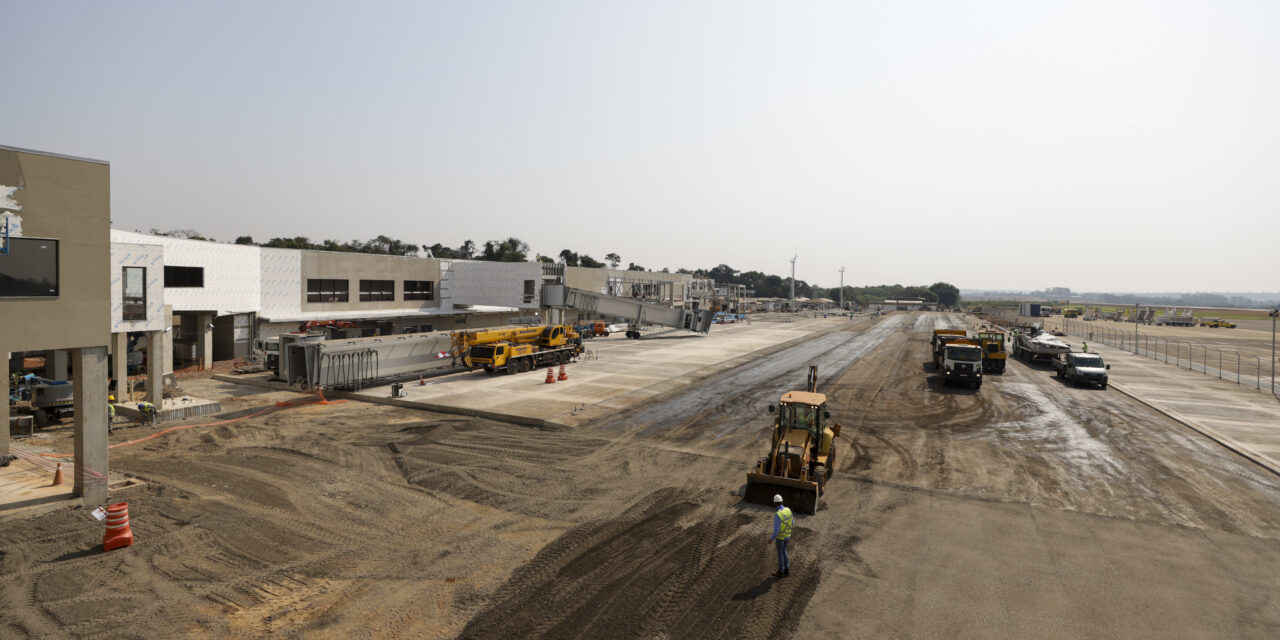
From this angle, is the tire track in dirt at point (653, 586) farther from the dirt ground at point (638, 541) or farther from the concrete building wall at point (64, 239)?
the concrete building wall at point (64, 239)

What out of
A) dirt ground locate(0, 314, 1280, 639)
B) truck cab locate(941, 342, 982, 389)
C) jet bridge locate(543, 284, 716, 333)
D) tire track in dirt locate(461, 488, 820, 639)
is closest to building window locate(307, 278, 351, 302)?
jet bridge locate(543, 284, 716, 333)

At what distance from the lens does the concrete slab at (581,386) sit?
988 inches

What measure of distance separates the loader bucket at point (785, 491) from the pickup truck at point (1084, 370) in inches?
1069

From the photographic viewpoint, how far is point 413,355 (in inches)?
1256

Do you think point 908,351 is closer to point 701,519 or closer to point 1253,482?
point 1253,482

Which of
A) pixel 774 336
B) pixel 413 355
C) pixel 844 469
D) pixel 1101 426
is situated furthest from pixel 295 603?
pixel 774 336

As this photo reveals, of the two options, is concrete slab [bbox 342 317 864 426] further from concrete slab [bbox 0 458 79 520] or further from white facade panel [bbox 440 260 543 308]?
concrete slab [bbox 0 458 79 520]

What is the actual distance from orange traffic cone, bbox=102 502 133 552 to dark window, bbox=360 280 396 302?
37815mm

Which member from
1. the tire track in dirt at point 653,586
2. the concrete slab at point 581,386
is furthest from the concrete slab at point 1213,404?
the concrete slab at point 581,386

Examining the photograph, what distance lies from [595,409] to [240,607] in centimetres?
1659

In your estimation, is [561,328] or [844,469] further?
[561,328]

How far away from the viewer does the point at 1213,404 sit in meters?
27.7

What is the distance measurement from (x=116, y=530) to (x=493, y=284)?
4406cm

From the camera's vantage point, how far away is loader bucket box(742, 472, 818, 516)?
13.8 meters
